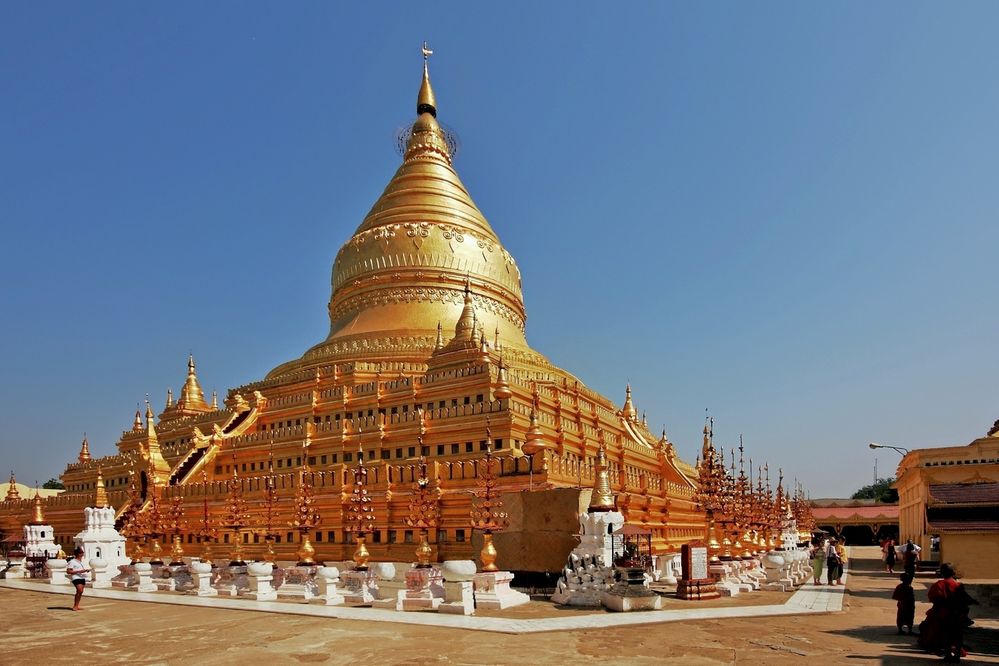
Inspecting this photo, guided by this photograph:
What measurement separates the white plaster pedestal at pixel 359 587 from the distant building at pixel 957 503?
2402 centimetres

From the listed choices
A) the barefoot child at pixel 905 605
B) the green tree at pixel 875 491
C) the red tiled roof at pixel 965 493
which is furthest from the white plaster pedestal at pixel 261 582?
the green tree at pixel 875 491

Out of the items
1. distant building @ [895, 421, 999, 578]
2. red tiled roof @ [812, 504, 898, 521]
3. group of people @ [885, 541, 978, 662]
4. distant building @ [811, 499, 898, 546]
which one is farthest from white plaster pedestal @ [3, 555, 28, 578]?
red tiled roof @ [812, 504, 898, 521]

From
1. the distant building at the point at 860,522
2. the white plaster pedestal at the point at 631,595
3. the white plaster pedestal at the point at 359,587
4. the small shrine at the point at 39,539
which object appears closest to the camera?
the white plaster pedestal at the point at 631,595

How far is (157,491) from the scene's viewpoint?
122 feet

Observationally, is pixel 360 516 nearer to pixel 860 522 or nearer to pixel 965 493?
pixel 965 493

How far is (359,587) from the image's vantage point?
2222 cm

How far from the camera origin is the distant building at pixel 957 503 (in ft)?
101

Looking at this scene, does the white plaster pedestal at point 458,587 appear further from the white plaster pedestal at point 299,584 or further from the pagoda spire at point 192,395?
the pagoda spire at point 192,395

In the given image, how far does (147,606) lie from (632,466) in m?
24.5

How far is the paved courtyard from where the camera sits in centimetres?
1323

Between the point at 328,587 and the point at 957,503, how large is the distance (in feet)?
94.2

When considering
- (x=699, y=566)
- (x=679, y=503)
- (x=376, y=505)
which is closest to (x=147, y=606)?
(x=376, y=505)

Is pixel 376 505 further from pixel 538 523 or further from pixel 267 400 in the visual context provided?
pixel 267 400

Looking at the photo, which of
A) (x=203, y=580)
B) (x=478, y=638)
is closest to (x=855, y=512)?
(x=203, y=580)
